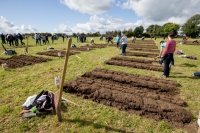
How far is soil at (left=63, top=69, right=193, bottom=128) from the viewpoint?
3523mm

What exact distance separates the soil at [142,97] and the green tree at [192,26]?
76720 millimetres

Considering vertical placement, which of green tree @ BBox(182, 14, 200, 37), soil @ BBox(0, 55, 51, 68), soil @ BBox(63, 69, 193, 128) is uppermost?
green tree @ BBox(182, 14, 200, 37)

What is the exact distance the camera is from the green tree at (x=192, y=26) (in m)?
63.8

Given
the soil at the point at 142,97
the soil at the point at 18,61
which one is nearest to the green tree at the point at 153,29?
the soil at the point at 18,61

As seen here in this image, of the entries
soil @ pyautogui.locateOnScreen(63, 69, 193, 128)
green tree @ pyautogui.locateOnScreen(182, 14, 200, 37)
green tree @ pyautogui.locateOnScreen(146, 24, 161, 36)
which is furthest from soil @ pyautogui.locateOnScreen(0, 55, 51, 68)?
green tree @ pyautogui.locateOnScreen(146, 24, 161, 36)

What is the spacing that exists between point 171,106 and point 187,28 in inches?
3173

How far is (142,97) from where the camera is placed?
429 cm

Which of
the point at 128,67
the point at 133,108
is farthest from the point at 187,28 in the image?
the point at 133,108

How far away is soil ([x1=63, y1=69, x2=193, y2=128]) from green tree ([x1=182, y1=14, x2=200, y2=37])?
252 feet

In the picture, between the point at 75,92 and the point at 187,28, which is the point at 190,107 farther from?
the point at 187,28

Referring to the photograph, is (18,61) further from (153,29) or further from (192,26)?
(153,29)

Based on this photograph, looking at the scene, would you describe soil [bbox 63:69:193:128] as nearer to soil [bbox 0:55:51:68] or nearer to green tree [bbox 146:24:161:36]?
soil [bbox 0:55:51:68]

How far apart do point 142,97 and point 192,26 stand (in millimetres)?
80491

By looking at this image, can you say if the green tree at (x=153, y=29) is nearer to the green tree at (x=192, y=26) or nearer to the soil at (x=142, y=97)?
the green tree at (x=192, y=26)
